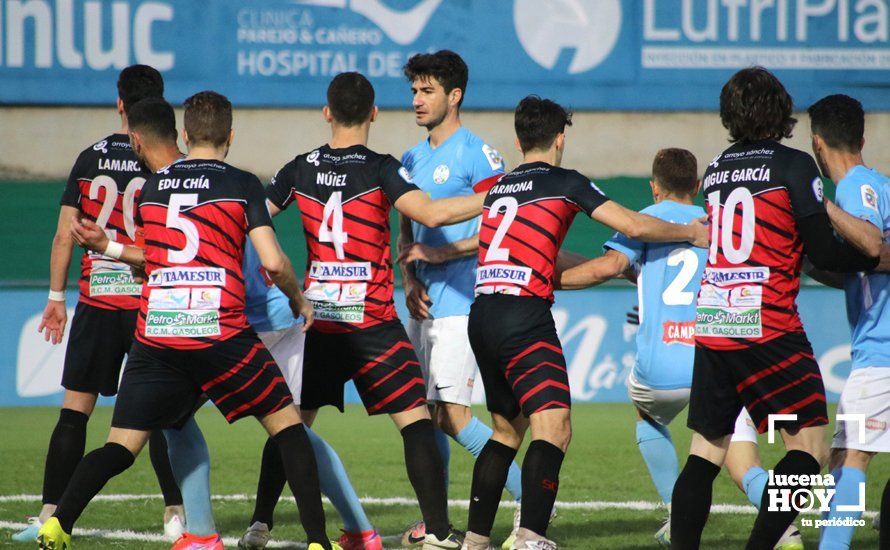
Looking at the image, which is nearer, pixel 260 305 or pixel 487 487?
pixel 487 487

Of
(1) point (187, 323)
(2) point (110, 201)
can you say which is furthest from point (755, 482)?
(2) point (110, 201)

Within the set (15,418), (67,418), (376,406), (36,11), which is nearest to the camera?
(376,406)

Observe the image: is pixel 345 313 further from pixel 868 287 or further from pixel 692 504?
pixel 868 287

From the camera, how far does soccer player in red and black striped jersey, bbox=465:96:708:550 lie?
514 cm

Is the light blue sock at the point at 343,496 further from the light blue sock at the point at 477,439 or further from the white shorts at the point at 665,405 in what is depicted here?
the white shorts at the point at 665,405

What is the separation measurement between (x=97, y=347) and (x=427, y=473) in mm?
1972

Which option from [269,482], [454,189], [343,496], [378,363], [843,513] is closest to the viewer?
[843,513]

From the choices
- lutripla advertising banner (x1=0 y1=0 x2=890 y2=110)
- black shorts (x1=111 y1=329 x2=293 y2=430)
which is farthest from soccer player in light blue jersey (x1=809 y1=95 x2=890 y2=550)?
lutripla advertising banner (x1=0 y1=0 x2=890 y2=110)

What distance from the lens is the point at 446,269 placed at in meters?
6.29

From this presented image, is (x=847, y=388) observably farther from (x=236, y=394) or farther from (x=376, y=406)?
(x=236, y=394)

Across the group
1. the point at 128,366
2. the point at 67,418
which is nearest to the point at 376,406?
the point at 128,366

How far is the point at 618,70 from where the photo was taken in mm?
15547

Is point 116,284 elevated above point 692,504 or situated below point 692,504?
above

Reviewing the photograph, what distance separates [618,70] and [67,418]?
10681 mm
